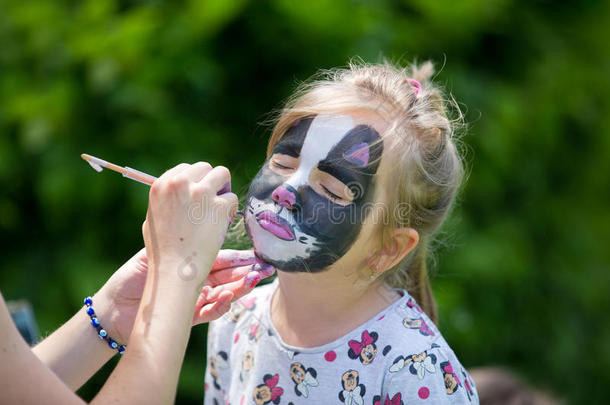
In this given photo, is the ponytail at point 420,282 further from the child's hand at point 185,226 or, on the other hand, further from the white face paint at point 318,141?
the child's hand at point 185,226

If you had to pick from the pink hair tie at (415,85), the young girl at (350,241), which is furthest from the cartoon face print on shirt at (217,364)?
the pink hair tie at (415,85)

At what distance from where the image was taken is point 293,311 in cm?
144

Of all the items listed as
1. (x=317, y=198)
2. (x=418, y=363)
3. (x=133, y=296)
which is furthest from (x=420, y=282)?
(x=133, y=296)

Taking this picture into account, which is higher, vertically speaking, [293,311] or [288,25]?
[288,25]

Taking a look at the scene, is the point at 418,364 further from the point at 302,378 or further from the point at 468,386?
the point at 302,378

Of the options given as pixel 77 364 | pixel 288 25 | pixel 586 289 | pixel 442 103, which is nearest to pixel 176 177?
pixel 77 364

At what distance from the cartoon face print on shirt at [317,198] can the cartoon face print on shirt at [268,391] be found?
26cm

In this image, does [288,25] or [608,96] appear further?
[608,96]

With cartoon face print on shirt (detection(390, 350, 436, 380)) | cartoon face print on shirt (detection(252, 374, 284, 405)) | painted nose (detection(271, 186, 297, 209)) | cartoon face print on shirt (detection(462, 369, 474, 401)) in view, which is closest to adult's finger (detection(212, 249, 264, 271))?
painted nose (detection(271, 186, 297, 209))

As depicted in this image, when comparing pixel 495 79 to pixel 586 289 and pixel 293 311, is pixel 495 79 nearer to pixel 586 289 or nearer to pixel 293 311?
pixel 586 289

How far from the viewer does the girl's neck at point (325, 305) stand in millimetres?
1384

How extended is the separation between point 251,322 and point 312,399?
0.26 meters

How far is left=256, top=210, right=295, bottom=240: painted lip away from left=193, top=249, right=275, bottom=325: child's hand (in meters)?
0.08

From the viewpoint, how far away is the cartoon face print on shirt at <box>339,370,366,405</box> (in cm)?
130
